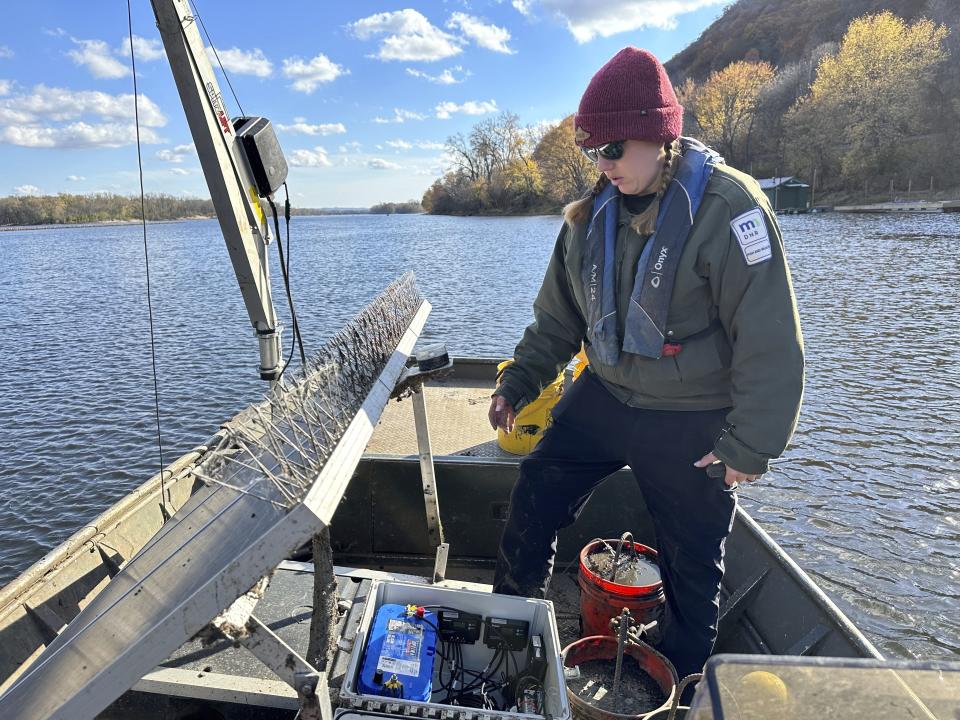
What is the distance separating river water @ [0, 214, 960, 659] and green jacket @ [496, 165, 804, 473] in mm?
4448

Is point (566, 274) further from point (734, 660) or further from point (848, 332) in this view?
point (848, 332)

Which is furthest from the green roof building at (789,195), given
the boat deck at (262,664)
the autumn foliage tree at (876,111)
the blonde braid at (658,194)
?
the boat deck at (262,664)

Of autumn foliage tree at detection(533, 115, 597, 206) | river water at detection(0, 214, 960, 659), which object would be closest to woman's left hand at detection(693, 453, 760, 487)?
river water at detection(0, 214, 960, 659)

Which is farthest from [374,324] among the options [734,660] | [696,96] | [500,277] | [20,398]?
[696,96]

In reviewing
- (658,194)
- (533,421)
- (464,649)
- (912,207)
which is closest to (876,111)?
(912,207)

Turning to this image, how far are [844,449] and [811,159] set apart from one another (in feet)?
175

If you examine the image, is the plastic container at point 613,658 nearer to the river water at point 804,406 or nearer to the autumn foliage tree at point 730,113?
the river water at point 804,406

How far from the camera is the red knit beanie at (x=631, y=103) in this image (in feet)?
6.75

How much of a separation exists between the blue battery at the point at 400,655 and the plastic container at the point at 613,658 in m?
0.55

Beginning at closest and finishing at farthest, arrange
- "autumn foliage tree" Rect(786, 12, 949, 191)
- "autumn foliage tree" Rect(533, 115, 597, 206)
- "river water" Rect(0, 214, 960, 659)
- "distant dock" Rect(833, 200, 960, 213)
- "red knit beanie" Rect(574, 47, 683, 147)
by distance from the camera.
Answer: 1. "red knit beanie" Rect(574, 47, 683, 147)
2. "river water" Rect(0, 214, 960, 659)
3. "distant dock" Rect(833, 200, 960, 213)
4. "autumn foliage tree" Rect(786, 12, 949, 191)
5. "autumn foliage tree" Rect(533, 115, 597, 206)

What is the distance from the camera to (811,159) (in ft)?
173

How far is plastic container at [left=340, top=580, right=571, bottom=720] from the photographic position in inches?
78.2

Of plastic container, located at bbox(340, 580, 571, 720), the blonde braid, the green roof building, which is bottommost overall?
plastic container, located at bbox(340, 580, 571, 720)

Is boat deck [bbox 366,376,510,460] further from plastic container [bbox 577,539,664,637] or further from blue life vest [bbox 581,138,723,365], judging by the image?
blue life vest [bbox 581,138,723,365]
